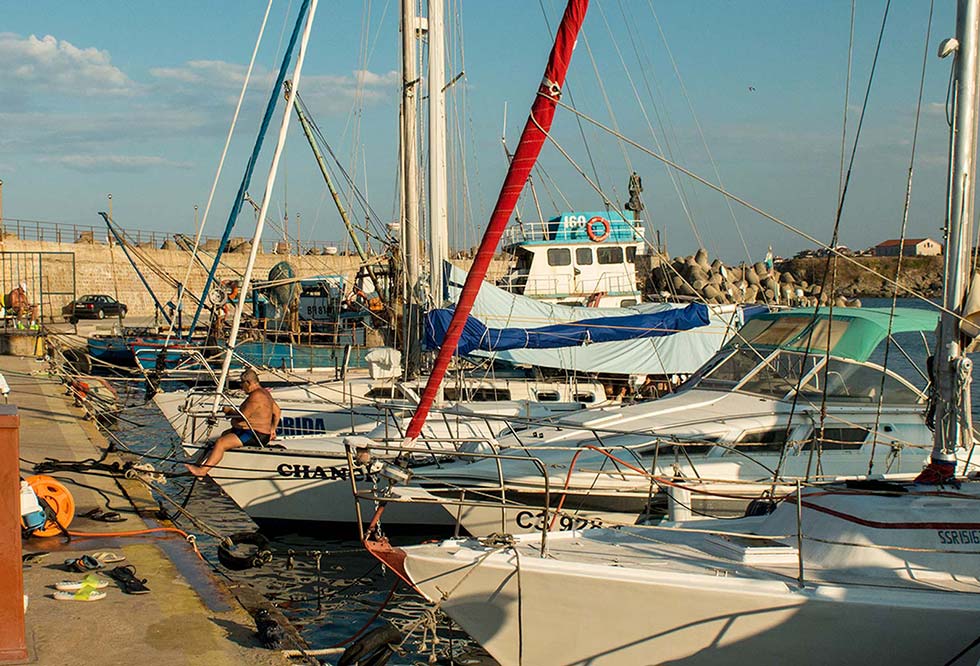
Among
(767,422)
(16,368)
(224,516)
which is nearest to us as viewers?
(767,422)

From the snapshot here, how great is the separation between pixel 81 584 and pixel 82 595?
19cm

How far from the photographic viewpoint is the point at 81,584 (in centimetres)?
754

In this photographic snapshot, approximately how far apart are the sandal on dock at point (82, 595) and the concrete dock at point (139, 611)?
0.05 metres

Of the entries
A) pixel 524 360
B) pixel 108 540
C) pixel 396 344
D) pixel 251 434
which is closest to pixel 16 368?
pixel 396 344

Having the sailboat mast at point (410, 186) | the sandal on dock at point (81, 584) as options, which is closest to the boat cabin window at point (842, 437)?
the sandal on dock at point (81, 584)

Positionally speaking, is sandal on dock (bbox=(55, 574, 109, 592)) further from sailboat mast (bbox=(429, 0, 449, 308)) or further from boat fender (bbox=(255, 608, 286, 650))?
sailboat mast (bbox=(429, 0, 449, 308))

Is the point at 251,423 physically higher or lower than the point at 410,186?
lower

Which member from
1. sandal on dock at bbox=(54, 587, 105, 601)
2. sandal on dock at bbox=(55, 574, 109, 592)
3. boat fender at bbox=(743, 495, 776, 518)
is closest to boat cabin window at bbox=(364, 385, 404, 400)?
boat fender at bbox=(743, 495, 776, 518)

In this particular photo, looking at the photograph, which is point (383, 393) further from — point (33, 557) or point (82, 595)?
point (82, 595)

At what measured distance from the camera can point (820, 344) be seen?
11.8 m

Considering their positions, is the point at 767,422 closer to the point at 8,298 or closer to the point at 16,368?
the point at 16,368

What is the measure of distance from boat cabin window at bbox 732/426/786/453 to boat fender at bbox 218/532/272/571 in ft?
17.7

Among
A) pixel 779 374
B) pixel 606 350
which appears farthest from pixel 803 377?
pixel 606 350

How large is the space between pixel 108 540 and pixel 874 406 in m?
8.58
